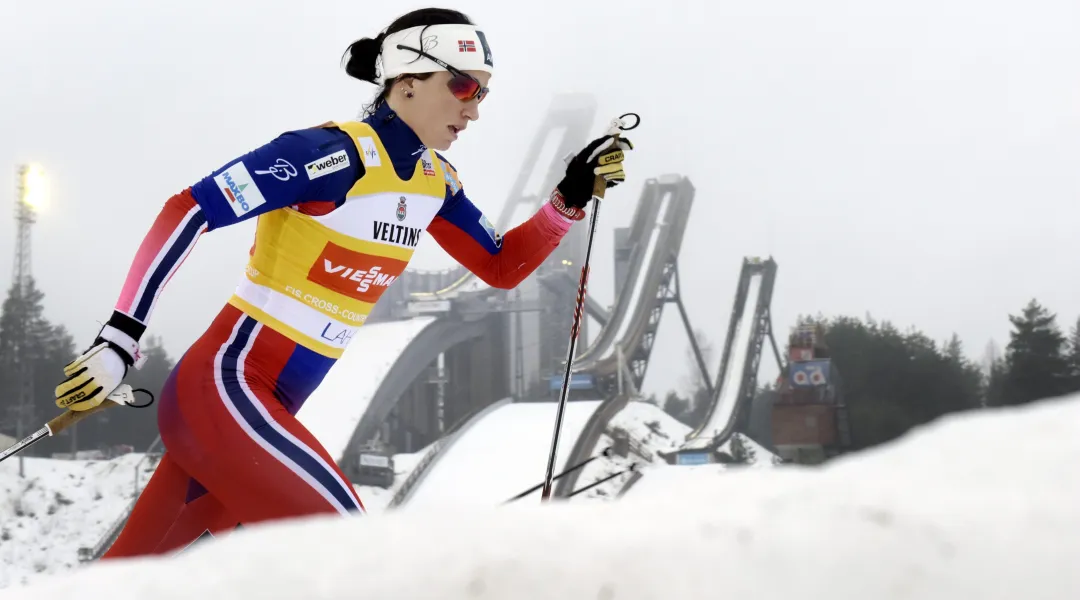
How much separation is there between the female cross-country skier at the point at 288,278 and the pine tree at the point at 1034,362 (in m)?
34.6

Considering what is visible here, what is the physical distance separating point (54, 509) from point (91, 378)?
37.3m

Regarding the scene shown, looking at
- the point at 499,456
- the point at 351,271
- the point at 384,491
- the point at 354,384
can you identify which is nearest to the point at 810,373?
the point at 499,456

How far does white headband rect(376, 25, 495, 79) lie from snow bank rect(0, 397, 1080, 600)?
227 cm

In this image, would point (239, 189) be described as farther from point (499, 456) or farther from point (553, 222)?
point (499, 456)

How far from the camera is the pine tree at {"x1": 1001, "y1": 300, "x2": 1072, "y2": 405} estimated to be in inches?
1359

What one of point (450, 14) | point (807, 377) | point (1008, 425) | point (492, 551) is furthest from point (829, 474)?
point (807, 377)

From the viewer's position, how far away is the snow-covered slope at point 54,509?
3284cm

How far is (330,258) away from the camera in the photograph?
9.43 ft

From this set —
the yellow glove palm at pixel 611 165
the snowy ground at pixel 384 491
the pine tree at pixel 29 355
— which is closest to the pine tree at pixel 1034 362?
the snowy ground at pixel 384 491

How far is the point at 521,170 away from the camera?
201ft

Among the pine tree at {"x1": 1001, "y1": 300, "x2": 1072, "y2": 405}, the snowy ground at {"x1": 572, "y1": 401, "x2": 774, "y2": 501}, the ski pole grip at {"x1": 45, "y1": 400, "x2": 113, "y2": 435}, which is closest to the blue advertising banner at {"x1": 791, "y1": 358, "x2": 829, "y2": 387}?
the snowy ground at {"x1": 572, "y1": 401, "x2": 774, "y2": 501}

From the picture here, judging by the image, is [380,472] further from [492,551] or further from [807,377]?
[492,551]

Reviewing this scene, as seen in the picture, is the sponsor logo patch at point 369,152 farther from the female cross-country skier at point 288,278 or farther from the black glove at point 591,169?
the black glove at point 591,169

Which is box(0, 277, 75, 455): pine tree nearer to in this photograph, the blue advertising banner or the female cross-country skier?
the blue advertising banner
